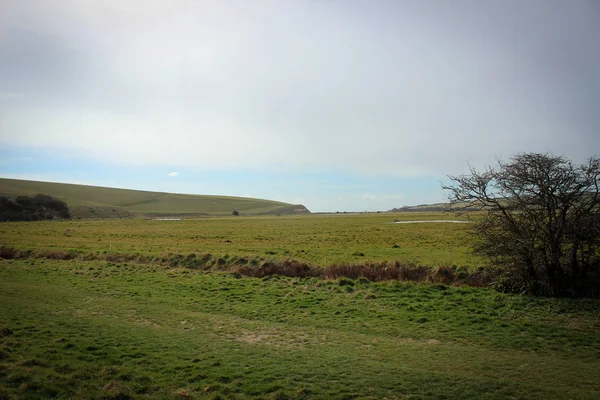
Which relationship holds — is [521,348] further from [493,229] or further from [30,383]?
[30,383]

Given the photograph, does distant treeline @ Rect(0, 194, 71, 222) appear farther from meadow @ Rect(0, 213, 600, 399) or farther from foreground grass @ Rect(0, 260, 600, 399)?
foreground grass @ Rect(0, 260, 600, 399)

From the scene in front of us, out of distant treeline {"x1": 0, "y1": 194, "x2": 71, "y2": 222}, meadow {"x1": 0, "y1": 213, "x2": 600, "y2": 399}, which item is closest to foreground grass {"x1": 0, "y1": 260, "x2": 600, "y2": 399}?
meadow {"x1": 0, "y1": 213, "x2": 600, "y2": 399}

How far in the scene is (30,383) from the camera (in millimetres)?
7809

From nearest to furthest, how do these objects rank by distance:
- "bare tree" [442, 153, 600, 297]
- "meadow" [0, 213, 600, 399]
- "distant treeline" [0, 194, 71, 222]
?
"meadow" [0, 213, 600, 399] < "bare tree" [442, 153, 600, 297] < "distant treeline" [0, 194, 71, 222]

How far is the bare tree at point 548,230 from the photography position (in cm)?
1619

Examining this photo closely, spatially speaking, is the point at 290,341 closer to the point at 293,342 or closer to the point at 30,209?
the point at 293,342

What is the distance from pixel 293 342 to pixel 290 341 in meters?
0.14

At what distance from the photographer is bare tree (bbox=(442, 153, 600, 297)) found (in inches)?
637

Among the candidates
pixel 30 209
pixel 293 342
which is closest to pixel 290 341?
pixel 293 342

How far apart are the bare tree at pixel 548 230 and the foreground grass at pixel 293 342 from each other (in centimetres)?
165

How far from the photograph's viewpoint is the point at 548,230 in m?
16.7

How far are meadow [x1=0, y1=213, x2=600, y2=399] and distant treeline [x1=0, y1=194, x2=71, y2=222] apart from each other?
115828 millimetres

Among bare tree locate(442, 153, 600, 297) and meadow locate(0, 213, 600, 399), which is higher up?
bare tree locate(442, 153, 600, 297)

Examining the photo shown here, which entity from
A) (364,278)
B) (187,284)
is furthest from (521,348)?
(187,284)
